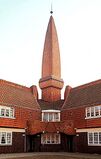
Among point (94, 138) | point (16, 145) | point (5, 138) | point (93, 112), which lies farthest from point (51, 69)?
point (5, 138)

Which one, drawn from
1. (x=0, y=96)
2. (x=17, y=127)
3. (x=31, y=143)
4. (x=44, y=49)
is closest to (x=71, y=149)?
(x=31, y=143)

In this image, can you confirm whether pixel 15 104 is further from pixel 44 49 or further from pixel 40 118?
pixel 44 49

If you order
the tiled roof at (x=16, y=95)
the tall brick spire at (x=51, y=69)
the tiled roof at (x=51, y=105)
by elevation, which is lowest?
the tiled roof at (x=51, y=105)

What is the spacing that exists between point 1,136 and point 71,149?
10.4 meters

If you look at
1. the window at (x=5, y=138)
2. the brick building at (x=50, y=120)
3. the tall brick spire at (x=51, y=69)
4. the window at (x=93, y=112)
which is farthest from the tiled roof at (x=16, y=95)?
the window at (x=93, y=112)

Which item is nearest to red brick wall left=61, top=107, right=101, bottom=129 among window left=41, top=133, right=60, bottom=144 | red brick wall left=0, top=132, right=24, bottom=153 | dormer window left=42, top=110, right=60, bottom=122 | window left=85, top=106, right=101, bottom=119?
window left=85, top=106, right=101, bottom=119

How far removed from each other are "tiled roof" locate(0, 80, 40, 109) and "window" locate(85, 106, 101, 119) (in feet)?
27.8

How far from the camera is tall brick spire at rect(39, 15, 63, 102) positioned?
46.2 m

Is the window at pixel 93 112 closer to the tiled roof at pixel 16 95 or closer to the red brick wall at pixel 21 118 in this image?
the red brick wall at pixel 21 118

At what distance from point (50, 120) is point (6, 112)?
8.02 m

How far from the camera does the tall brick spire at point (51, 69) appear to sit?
46.2m

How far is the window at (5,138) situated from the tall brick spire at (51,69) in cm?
1272

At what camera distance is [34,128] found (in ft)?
120

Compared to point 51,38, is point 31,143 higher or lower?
lower
